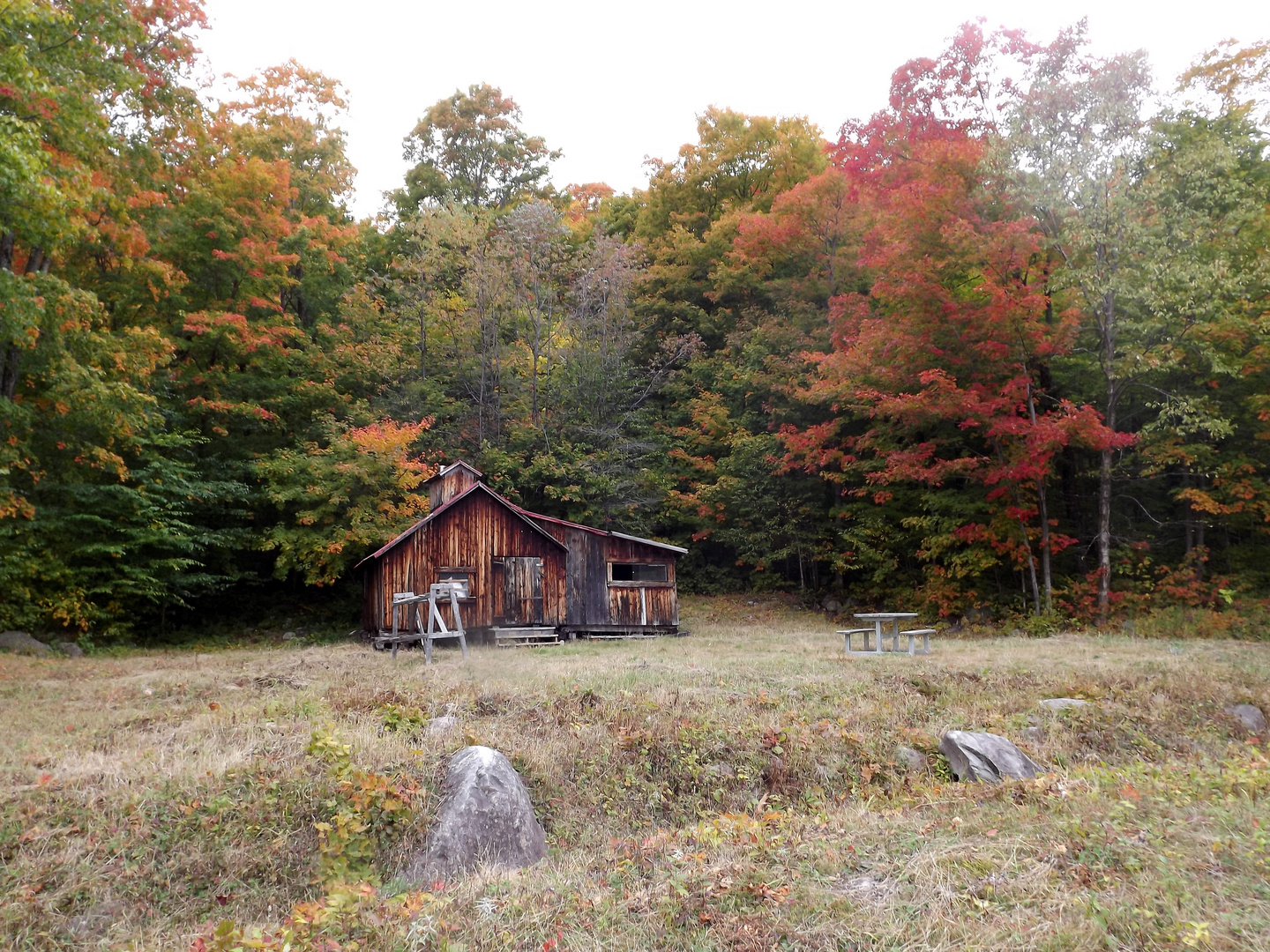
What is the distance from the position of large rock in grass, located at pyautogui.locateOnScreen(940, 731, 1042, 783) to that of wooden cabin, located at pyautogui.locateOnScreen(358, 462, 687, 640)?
43.0ft

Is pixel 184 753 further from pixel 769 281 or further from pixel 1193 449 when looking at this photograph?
pixel 769 281

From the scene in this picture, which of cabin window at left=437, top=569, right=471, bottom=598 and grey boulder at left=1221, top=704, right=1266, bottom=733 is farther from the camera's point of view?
cabin window at left=437, top=569, right=471, bottom=598

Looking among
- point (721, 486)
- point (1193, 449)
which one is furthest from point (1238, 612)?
point (721, 486)

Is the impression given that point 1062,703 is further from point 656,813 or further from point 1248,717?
point 656,813

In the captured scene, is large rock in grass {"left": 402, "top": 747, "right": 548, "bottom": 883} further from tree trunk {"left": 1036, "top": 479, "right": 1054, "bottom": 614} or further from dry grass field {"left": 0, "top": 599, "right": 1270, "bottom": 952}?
tree trunk {"left": 1036, "top": 479, "right": 1054, "bottom": 614}

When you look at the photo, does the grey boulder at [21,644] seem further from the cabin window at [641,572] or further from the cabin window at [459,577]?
the cabin window at [641,572]

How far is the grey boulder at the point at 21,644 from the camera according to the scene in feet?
52.7

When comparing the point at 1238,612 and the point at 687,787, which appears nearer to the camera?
the point at 687,787

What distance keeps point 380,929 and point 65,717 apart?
23.3 feet

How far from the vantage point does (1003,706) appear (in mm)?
10234

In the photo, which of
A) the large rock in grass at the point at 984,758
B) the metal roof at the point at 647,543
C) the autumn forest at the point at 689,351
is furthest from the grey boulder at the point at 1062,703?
the metal roof at the point at 647,543

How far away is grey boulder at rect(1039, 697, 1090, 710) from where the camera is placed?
32.4ft

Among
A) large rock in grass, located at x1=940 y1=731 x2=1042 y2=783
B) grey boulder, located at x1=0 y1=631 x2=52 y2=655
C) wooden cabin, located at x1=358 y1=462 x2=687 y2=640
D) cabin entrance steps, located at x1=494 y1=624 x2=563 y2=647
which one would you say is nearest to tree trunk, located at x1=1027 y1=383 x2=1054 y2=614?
wooden cabin, located at x1=358 y1=462 x2=687 y2=640

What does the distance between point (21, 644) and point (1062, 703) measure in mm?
19669
